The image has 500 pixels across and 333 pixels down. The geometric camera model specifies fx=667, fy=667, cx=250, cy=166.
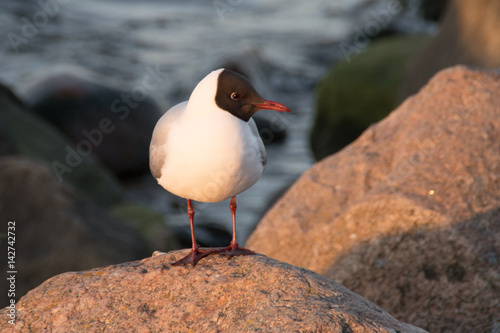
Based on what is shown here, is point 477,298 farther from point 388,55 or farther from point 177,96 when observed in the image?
point 177,96

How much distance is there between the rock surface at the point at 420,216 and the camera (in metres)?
3.98

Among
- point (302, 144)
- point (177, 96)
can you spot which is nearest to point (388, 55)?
point (302, 144)

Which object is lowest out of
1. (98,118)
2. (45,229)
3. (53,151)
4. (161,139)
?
(98,118)

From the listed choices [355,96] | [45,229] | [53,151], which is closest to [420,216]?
[45,229]

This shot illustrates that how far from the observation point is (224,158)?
3275 millimetres

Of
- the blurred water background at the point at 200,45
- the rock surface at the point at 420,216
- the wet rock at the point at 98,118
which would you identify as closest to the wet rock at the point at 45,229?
the rock surface at the point at 420,216

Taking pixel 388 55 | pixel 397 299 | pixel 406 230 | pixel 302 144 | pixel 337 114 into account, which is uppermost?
pixel 406 230

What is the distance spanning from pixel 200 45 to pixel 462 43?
1089cm

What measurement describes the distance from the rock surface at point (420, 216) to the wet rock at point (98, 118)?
6.57m

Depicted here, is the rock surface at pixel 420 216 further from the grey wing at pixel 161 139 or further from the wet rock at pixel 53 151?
the wet rock at pixel 53 151

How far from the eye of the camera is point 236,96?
3355 mm

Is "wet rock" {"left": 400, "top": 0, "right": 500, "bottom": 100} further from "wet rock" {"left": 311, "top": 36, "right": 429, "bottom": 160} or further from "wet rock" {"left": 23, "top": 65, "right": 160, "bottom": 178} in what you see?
"wet rock" {"left": 23, "top": 65, "right": 160, "bottom": 178}

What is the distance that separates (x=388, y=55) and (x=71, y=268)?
777 cm

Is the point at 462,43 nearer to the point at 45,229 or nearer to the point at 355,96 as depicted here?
the point at 355,96
